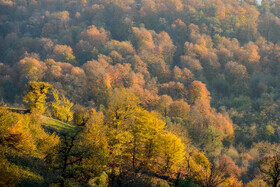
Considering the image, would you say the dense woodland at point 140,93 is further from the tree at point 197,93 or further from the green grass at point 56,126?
the tree at point 197,93

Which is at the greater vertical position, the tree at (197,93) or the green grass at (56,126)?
the green grass at (56,126)

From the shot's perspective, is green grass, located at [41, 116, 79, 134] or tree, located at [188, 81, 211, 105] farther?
tree, located at [188, 81, 211, 105]

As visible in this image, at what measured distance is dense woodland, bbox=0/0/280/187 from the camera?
102 ft

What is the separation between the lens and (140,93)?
3548 inches

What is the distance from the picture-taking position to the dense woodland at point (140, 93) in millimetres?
31173

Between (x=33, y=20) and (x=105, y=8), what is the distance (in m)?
51.2

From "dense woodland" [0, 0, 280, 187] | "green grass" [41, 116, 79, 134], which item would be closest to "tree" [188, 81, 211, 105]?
"dense woodland" [0, 0, 280, 187]

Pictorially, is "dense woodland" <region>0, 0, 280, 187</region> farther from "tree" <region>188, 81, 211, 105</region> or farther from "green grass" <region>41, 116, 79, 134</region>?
"tree" <region>188, 81, 211, 105</region>

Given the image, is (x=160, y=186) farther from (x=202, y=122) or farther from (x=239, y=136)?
(x=239, y=136)

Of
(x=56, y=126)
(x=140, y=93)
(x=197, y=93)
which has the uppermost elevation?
(x=56, y=126)

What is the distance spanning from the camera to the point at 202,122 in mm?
78750

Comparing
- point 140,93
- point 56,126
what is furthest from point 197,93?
point 56,126

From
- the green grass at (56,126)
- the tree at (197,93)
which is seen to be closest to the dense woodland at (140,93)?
the green grass at (56,126)

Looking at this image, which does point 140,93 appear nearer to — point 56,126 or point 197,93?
point 197,93
